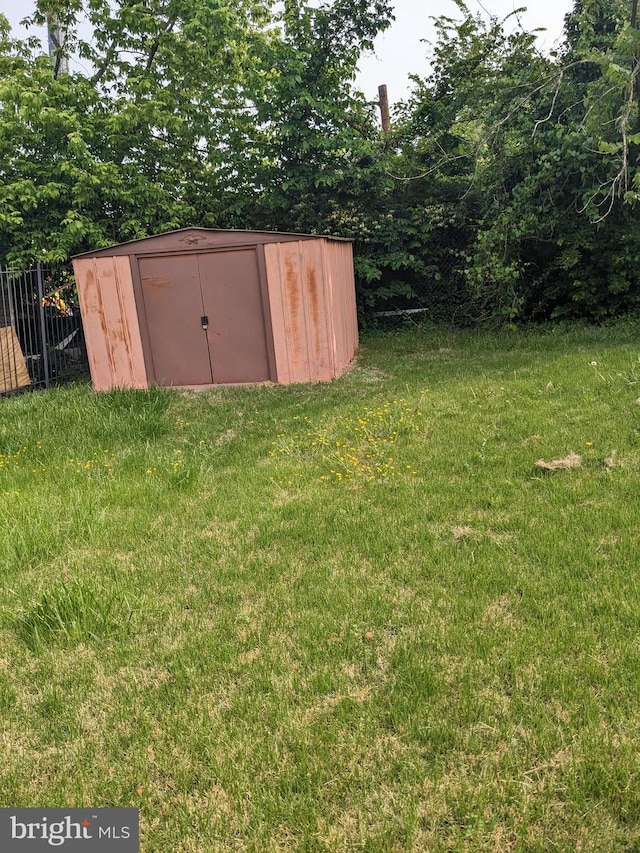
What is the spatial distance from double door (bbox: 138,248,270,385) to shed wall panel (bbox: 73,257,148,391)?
24cm

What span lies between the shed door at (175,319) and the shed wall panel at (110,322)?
24cm

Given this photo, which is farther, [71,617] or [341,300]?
[341,300]

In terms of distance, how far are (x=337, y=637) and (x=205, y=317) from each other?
23.7ft

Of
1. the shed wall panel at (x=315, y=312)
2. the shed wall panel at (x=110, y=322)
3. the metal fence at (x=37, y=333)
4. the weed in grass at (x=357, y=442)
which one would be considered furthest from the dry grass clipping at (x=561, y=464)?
the metal fence at (x=37, y=333)

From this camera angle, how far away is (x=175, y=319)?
9.36 m

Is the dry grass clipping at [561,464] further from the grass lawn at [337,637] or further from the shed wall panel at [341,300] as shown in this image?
the shed wall panel at [341,300]

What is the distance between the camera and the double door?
9.11 metres

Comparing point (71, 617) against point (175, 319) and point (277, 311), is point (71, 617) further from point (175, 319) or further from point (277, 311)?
point (175, 319)

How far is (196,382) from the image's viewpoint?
9594 mm

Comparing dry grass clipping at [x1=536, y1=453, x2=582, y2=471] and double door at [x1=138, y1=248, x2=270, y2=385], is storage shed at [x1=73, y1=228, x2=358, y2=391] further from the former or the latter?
dry grass clipping at [x1=536, y1=453, x2=582, y2=471]

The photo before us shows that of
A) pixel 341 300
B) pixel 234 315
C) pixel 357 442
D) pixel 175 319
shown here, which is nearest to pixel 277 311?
pixel 234 315

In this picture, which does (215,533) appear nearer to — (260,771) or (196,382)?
(260,771)

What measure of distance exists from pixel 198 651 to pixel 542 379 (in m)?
5.92

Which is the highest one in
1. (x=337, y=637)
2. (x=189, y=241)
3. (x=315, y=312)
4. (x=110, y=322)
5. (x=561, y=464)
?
(x=189, y=241)
